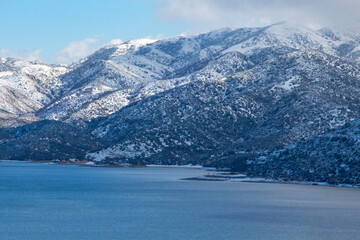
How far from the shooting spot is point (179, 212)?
120 meters

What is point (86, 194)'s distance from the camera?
155m

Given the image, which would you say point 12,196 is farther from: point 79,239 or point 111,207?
point 79,239

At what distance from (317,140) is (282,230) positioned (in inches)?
3773

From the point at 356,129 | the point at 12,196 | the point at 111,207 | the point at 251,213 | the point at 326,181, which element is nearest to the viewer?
the point at 251,213

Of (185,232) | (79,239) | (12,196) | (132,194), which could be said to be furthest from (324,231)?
(12,196)

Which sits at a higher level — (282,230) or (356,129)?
(356,129)

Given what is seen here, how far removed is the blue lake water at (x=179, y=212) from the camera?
9594cm

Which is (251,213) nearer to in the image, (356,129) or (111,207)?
(111,207)

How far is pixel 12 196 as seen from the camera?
5861 inches

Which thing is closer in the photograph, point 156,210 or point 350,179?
point 156,210

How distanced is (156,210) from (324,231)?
3612 cm

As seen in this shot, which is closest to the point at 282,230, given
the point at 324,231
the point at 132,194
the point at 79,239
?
the point at 324,231

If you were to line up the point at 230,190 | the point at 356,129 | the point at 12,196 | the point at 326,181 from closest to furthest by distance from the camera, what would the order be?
the point at 12,196, the point at 230,190, the point at 326,181, the point at 356,129

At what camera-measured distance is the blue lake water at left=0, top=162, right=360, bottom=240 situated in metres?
95.9
